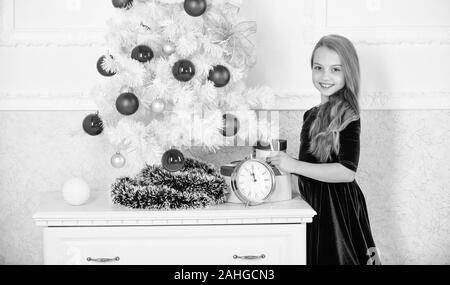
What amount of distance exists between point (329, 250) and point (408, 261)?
0.67 m

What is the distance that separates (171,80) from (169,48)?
117 millimetres

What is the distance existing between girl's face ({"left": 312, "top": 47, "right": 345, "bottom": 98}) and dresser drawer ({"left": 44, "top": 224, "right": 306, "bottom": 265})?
544mm

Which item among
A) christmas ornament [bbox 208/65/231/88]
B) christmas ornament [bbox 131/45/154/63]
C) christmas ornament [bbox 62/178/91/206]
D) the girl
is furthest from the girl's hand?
christmas ornament [bbox 62/178/91/206]

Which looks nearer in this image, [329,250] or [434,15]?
[329,250]

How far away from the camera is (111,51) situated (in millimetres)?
1956

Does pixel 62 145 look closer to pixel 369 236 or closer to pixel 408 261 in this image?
pixel 369 236

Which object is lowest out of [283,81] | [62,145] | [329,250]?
[329,250]

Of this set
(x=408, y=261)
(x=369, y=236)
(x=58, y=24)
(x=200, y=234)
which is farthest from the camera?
(x=408, y=261)

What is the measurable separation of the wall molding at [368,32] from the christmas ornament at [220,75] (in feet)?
1.99

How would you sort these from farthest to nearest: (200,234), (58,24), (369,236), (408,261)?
(408,261), (58,24), (369,236), (200,234)

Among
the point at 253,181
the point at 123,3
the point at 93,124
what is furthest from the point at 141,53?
the point at 253,181

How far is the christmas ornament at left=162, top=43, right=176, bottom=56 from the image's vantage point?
1.93m

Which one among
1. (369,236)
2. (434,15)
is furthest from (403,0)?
(369,236)

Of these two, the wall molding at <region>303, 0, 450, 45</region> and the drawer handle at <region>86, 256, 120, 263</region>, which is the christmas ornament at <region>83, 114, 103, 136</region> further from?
the wall molding at <region>303, 0, 450, 45</region>
